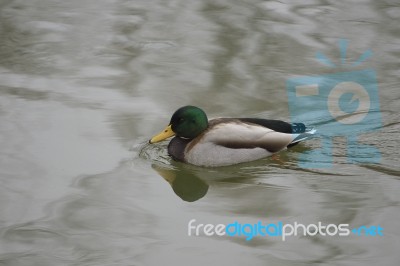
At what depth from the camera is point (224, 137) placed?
6977 millimetres

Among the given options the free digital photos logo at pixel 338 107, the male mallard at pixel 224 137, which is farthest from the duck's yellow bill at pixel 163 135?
the free digital photos logo at pixel 338 107

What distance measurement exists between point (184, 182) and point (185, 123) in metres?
0.63

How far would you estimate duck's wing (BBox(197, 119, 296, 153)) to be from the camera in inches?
275

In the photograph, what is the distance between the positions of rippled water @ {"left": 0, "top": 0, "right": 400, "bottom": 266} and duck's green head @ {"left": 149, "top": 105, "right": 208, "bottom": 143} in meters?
0.26

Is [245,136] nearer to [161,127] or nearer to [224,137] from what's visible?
[224,137]

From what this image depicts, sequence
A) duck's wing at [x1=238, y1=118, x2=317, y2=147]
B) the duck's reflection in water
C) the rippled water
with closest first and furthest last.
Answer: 1. the rippled water
2. the duck's reflection in water
3. duck's wing at [x1=238, y1=118, x2=317, y2=147]

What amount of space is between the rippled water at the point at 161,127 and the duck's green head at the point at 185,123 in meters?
0.26

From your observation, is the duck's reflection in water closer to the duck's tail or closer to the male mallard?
the male mallard

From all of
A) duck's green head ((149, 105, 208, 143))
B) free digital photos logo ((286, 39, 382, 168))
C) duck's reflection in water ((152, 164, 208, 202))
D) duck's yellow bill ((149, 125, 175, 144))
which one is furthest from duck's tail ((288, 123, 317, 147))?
duck's yellow bill ((149, 125, 175, 144))

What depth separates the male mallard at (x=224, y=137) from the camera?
22.9ft

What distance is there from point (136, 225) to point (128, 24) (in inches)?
204

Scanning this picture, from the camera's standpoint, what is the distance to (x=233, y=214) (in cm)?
594

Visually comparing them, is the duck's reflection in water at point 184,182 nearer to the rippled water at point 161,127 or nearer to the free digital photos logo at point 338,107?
the rippled water at point 161,127

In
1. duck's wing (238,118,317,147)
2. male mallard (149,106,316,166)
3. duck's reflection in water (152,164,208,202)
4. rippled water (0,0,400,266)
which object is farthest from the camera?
duck's wing (238,118,317,147)
